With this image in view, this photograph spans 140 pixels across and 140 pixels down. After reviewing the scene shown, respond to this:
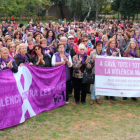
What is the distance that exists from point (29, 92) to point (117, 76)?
2592 mm

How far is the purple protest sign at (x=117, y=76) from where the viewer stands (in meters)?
5.77

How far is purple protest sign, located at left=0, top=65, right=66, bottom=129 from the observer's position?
455 centimetres

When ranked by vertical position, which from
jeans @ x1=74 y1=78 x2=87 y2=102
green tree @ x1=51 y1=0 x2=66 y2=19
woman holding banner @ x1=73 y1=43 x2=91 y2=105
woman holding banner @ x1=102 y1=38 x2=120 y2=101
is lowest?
jeans @ x1=74 y1=78 x2=87 y2=102

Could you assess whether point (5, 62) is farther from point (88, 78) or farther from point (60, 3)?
point (60, 3)

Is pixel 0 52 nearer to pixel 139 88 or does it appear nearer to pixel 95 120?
pixel 95 120

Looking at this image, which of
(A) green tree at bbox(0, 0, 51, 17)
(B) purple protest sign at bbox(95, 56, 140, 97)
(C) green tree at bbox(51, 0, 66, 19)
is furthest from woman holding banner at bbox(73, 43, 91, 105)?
(C) green tree at bbox(51, 0, 66, 19)

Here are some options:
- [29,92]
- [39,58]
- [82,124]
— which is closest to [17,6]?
[39,58]

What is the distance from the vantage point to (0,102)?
443 cm

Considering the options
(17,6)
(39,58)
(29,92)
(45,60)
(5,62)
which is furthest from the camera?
(17,6)

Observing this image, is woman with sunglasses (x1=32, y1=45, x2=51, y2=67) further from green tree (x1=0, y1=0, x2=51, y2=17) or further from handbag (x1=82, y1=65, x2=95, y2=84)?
green tree (x1=0, y1=0, x2=51, y2=17)

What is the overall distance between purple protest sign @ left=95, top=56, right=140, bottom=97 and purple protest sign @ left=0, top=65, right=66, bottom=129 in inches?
42.1

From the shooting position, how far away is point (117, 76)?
5820 millimetres

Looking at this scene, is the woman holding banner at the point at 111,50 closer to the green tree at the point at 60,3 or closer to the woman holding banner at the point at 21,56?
the woman holding banner at the point at 21,56

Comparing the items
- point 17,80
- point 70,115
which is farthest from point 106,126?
point 17,80
